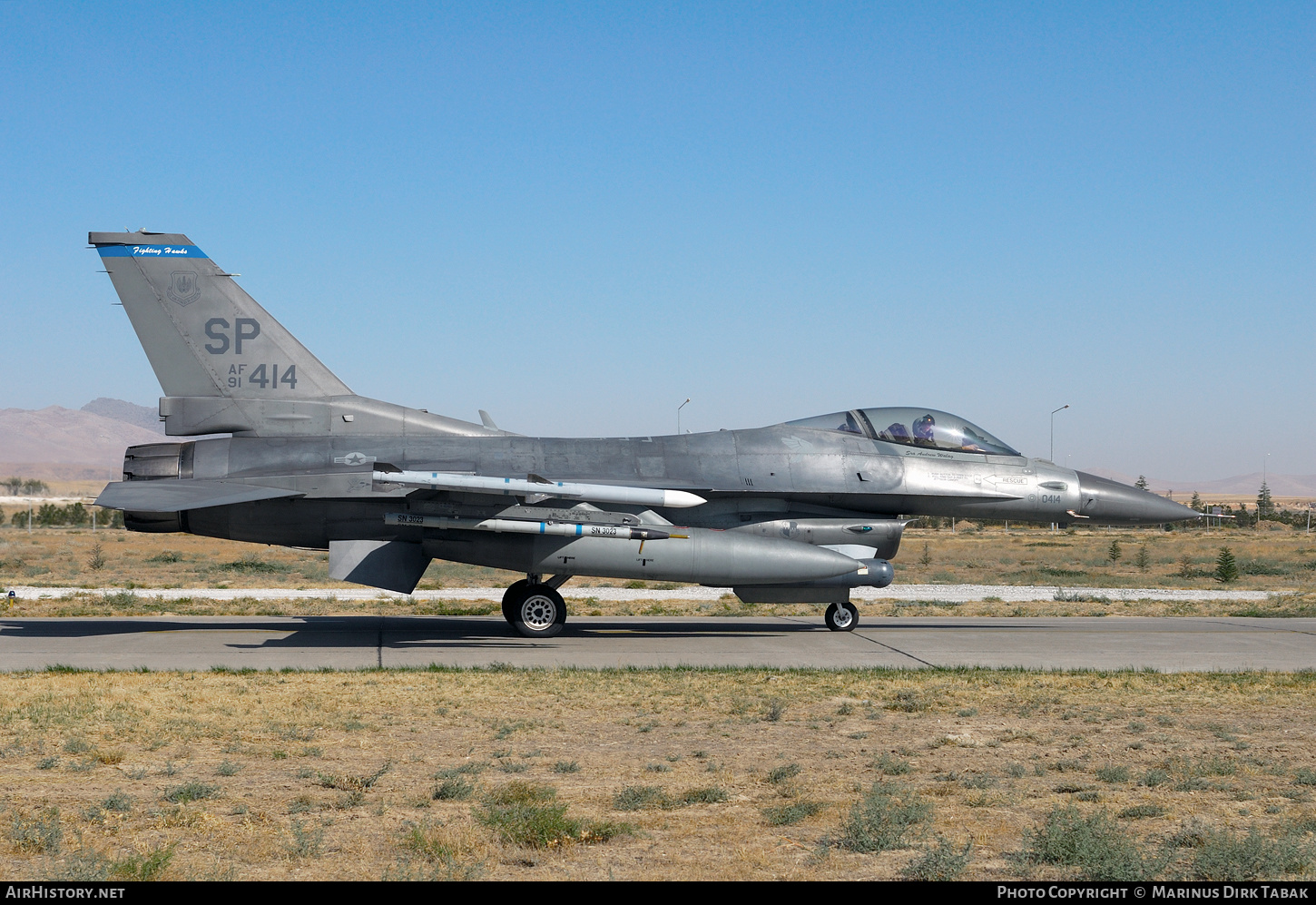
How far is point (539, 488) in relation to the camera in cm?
1464

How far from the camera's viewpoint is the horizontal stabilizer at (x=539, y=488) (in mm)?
14477

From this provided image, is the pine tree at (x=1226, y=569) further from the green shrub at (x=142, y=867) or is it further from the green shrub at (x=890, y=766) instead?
the green shrub at (x=142, y=867)

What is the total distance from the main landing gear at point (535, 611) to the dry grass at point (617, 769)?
3.76 meters

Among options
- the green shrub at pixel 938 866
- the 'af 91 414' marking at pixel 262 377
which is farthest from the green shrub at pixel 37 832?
the 'af 91 414' marking at pixel 262 377

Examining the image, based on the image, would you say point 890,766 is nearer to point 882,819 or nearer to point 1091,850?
point 882,819

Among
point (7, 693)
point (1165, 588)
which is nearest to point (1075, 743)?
point (7, 693)

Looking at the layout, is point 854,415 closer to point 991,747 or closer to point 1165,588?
point 991,747

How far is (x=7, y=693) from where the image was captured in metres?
10.8

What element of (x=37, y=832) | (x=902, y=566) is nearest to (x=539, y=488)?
(x=37, y=832)

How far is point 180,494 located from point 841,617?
33.6ft

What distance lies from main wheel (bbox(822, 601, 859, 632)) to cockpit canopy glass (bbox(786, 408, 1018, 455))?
2.81m

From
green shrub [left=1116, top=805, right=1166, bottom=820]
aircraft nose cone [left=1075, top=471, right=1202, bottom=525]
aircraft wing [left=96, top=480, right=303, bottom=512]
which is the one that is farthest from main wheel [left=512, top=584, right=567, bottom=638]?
green shrub [left=1116, top=805, right=1166, bottom=820]

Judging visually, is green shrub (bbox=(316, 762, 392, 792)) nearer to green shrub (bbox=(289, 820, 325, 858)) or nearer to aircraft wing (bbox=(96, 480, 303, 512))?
green shrub (bbox=(289, 820, 325, 858))

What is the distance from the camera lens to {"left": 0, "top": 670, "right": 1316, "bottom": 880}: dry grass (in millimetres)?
5684
